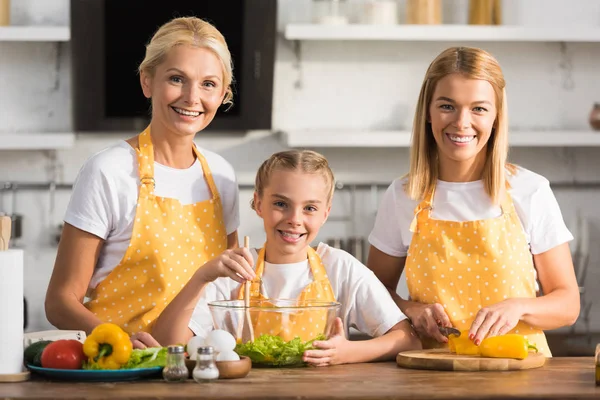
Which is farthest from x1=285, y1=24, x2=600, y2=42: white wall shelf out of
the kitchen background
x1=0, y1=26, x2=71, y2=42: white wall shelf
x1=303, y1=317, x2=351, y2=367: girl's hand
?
x1=303, y1=317, x2=351, y2=367: girl's hand

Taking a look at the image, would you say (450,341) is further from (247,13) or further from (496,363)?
(247,13)

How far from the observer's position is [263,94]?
3.81m

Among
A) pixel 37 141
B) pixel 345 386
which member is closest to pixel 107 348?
pixel 345 386

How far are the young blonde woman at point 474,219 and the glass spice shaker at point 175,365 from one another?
64 cm

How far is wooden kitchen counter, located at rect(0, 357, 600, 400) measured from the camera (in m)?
1.47

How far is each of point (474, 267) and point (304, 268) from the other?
1.24ft

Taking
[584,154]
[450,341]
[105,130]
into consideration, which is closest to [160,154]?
[450,341]

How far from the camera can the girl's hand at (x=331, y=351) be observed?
1759 mm

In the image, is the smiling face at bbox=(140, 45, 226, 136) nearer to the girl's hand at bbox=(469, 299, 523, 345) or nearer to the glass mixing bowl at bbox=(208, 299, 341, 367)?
the glass mixing bowl at bbox=(208, 299, 341, 367)

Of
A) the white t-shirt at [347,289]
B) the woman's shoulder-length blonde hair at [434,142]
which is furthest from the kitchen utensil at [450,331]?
the woman's shoulder-length blonde hair at [434,142]

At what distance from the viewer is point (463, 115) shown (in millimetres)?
2072

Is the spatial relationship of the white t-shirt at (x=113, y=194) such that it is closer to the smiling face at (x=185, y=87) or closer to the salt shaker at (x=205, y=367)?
the smiling face at (x=185, y=87)

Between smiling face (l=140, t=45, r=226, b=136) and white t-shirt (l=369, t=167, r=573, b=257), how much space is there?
19.1 inches

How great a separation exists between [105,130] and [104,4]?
1.59ft
